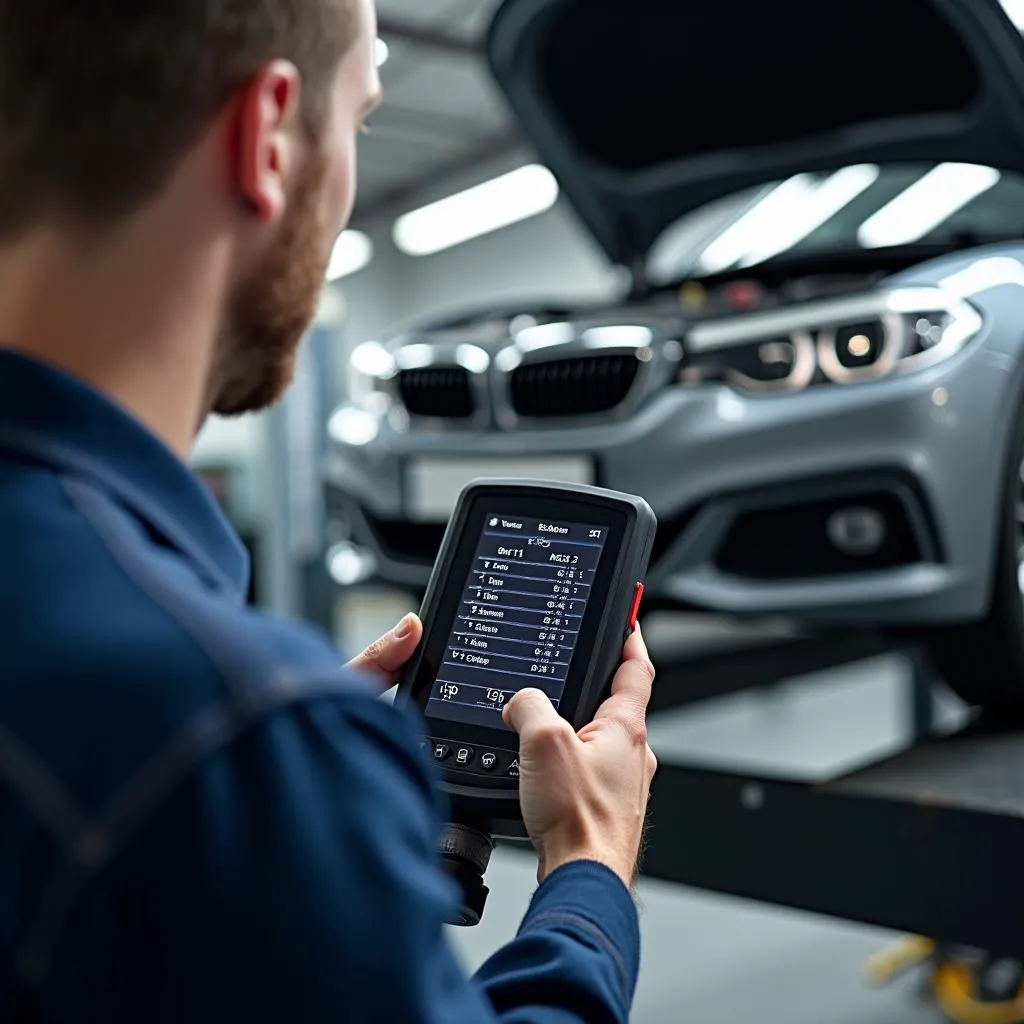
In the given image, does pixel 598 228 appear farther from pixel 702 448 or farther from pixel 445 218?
pixel 445 218

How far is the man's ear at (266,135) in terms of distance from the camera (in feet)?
1.77

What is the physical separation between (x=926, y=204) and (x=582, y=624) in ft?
5.86

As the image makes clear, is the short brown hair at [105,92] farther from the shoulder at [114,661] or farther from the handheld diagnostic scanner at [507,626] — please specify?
the handheld diagnostic scanner at [507,626]

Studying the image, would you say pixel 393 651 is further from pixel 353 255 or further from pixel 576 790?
pixel 353 255

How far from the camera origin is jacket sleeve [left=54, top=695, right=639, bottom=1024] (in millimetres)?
413

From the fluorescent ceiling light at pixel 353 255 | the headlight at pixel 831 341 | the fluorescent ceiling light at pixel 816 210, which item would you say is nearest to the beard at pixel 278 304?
the headlight at pixel 831 341

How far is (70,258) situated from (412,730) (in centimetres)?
24

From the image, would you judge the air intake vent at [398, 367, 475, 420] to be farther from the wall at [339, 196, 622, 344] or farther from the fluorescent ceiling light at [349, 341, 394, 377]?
the wall at [339, 196, 622, 344]

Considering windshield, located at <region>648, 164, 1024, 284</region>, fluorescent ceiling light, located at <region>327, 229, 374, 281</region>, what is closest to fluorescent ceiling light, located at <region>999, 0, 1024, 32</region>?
windshield, located at <region>648, 164, 1024, 284</region>

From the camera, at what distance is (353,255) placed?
12.3 metres

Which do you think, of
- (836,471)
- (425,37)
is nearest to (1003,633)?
(836,471)

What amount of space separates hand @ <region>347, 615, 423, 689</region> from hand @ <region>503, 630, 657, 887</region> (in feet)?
0.59

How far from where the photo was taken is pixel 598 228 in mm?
2680

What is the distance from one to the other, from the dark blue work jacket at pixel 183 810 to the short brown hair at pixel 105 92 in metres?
0.12
